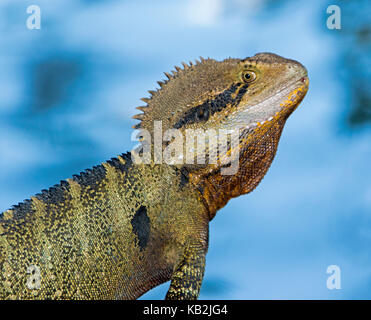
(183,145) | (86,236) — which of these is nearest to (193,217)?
(183,145)

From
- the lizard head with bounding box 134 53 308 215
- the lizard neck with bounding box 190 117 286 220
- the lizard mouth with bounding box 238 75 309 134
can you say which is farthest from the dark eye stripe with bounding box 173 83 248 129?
the lizard neck with bounding box 190 117 286 220

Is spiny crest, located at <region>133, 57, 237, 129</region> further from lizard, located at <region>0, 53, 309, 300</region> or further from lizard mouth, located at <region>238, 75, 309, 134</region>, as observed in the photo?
lizard mouth, located at <region>238, 75, 309, 134</region>

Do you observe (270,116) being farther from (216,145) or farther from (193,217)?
(193,217)

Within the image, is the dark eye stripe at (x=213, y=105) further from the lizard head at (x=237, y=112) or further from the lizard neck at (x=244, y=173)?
the lizard neck at (x=244, y=173)

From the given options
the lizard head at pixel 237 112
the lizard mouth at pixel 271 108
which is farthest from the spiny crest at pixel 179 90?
the lizard mouth at pixel 271 108

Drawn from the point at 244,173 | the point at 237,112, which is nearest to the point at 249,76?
the point at 237,112

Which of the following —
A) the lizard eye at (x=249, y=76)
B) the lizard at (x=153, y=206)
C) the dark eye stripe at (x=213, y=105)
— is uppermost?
the lizard eye at (x=249, y=76)
